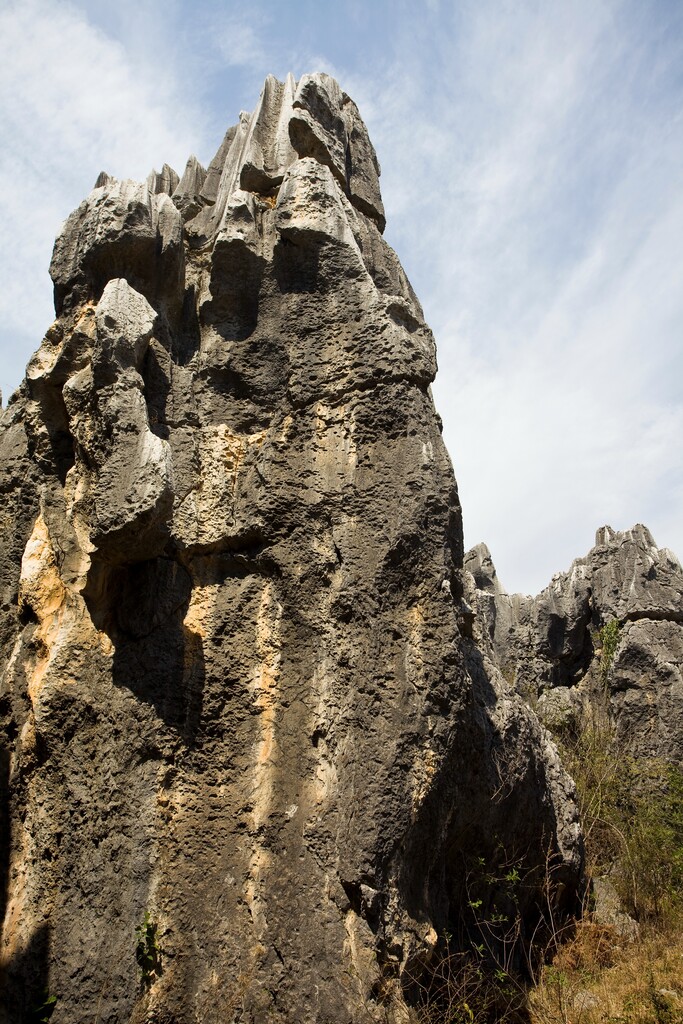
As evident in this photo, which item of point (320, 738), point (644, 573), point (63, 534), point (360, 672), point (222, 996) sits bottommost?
point (222, 996)

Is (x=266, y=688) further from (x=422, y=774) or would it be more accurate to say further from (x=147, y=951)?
(x=147, y=951)

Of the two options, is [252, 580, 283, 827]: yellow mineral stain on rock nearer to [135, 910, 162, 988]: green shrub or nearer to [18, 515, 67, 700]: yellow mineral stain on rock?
[135, 910, 162, 988]: green shrub

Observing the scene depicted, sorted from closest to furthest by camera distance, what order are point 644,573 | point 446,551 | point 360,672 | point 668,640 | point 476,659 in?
point 360,672, point 446,551, point 476,659, point 668,640, point 644,573

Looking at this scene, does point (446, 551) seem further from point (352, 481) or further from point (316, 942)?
point (316, 942)

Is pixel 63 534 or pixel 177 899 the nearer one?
pixel 177 899

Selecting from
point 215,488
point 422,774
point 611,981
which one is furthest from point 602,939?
point 215,488

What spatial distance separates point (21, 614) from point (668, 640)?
8701 mm

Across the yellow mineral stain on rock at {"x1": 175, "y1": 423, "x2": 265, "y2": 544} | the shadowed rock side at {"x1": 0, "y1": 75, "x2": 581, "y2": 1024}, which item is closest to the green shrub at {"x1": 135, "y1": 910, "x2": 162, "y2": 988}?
the shadowed rock side at {"x1": 0, "y1": 75, "x2": 581, "y2": 1024}

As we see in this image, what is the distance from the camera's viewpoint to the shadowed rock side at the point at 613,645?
9.85 m

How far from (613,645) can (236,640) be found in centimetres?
784

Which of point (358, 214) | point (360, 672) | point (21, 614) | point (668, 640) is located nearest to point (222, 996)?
point (360, 672)

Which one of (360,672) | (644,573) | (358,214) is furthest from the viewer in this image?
(644,573)

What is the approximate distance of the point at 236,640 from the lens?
418cm

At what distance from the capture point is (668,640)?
10391 millimetres
